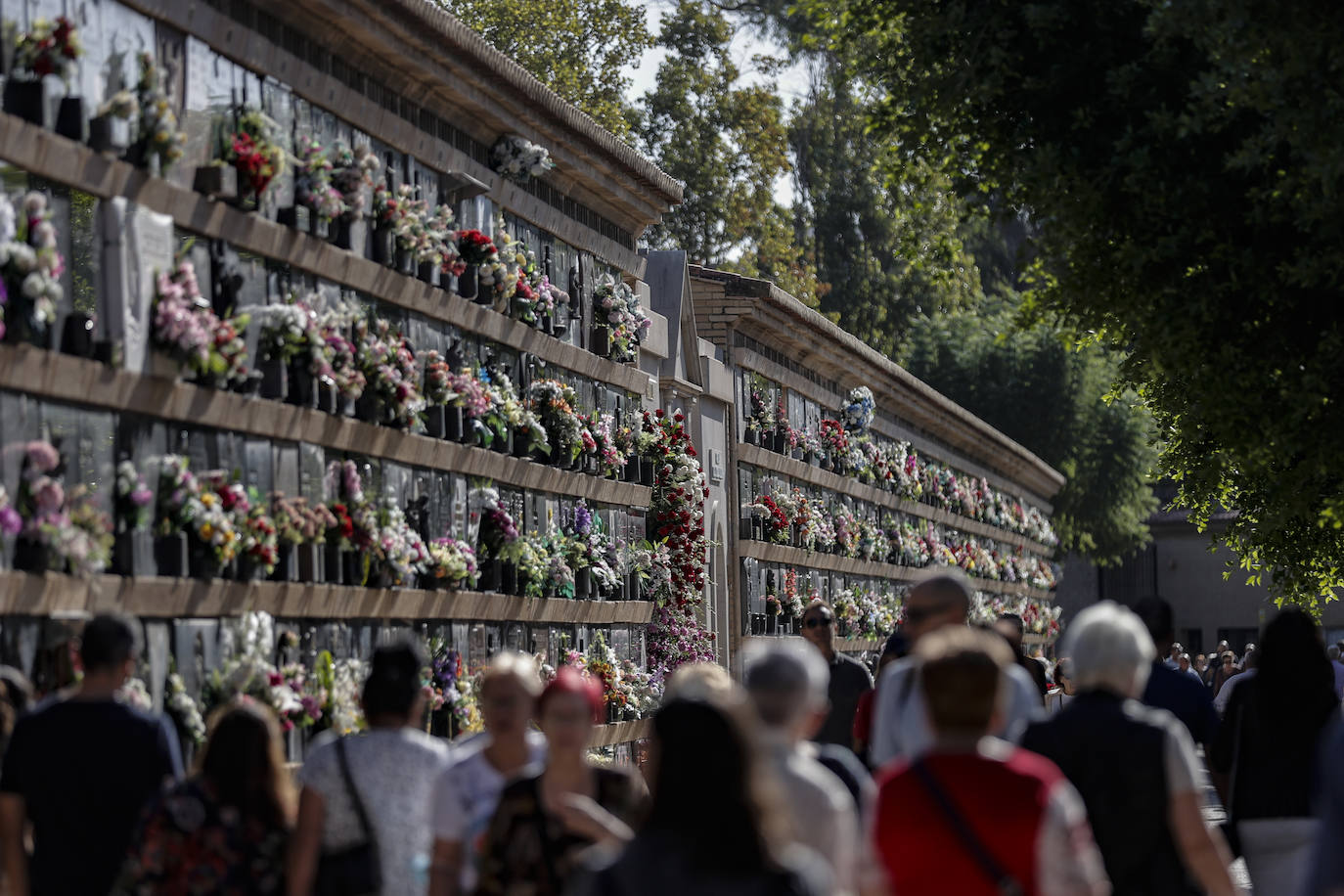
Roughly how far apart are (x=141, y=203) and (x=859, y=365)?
68.8ft

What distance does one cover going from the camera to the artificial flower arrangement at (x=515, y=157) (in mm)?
16344

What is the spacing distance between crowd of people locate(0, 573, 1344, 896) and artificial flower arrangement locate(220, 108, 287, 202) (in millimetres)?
4333

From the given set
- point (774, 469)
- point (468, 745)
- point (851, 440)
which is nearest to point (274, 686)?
point (468, 745)

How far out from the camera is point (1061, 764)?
21.6ft

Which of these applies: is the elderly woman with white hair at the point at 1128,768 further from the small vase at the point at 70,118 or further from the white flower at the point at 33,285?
the small vase at the point at 70,118

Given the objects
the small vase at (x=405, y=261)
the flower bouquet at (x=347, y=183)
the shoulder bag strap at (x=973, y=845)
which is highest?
the flower bouquet at (x=347, y=183)

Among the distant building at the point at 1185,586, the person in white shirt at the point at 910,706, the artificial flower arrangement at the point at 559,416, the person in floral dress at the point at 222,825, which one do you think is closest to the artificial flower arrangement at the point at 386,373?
the artificial flower arrangement at the point at 559,416

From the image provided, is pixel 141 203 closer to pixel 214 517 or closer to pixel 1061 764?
pixel 214 517

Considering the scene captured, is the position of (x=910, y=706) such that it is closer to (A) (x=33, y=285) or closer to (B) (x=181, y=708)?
(A) (x=33, y=285)

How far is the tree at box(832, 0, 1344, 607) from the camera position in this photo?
40.3 ft

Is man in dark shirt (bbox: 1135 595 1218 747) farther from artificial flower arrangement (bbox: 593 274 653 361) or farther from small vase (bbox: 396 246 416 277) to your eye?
artificial flower arrangement (bbox: 593 274 653 361)

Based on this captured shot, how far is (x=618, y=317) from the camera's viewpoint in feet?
63.2

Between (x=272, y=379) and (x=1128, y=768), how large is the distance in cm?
661

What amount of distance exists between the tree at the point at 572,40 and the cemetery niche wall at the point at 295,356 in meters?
20.1
